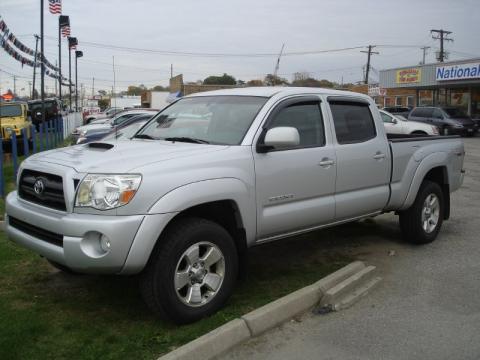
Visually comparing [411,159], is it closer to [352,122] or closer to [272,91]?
[352,122]

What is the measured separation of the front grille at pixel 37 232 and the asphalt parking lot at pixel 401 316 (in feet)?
4.81

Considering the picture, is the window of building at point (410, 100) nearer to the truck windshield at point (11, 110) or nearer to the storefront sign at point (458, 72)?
the storefront sign at point (458, 72)

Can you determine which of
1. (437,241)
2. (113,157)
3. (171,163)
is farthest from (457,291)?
(113,157)

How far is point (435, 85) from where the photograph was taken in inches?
1417

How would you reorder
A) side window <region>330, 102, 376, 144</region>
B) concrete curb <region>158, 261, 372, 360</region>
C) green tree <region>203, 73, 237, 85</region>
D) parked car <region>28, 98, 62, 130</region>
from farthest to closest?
green tree <region>203, 73, 237, 85</region> → parked car <region>28, 98, 62, 130</region> → side window <region>330, 102, 376, 144</region> → concrete curb <region>158, 261, 372, 360</region>

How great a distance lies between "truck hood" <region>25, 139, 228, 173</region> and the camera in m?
3.73

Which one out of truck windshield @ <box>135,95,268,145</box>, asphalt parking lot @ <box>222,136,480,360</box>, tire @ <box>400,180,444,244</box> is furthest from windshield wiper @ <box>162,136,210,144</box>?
tire @ <box>400,180,444,244</box>

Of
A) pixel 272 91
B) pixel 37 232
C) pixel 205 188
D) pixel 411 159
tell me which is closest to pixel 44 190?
pixel 37 232

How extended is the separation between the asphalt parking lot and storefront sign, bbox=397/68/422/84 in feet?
106

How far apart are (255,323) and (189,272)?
0.63 meters

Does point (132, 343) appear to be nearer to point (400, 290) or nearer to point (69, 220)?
point (69, 220)

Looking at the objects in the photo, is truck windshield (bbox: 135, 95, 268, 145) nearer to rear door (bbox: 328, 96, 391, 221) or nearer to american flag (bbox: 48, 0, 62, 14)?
rear door (bbox: 328, 96, 391, 221)

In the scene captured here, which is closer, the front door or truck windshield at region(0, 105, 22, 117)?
the front door

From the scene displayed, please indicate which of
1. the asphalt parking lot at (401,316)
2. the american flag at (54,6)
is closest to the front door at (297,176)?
the asphalt parking lot at (401,316)
